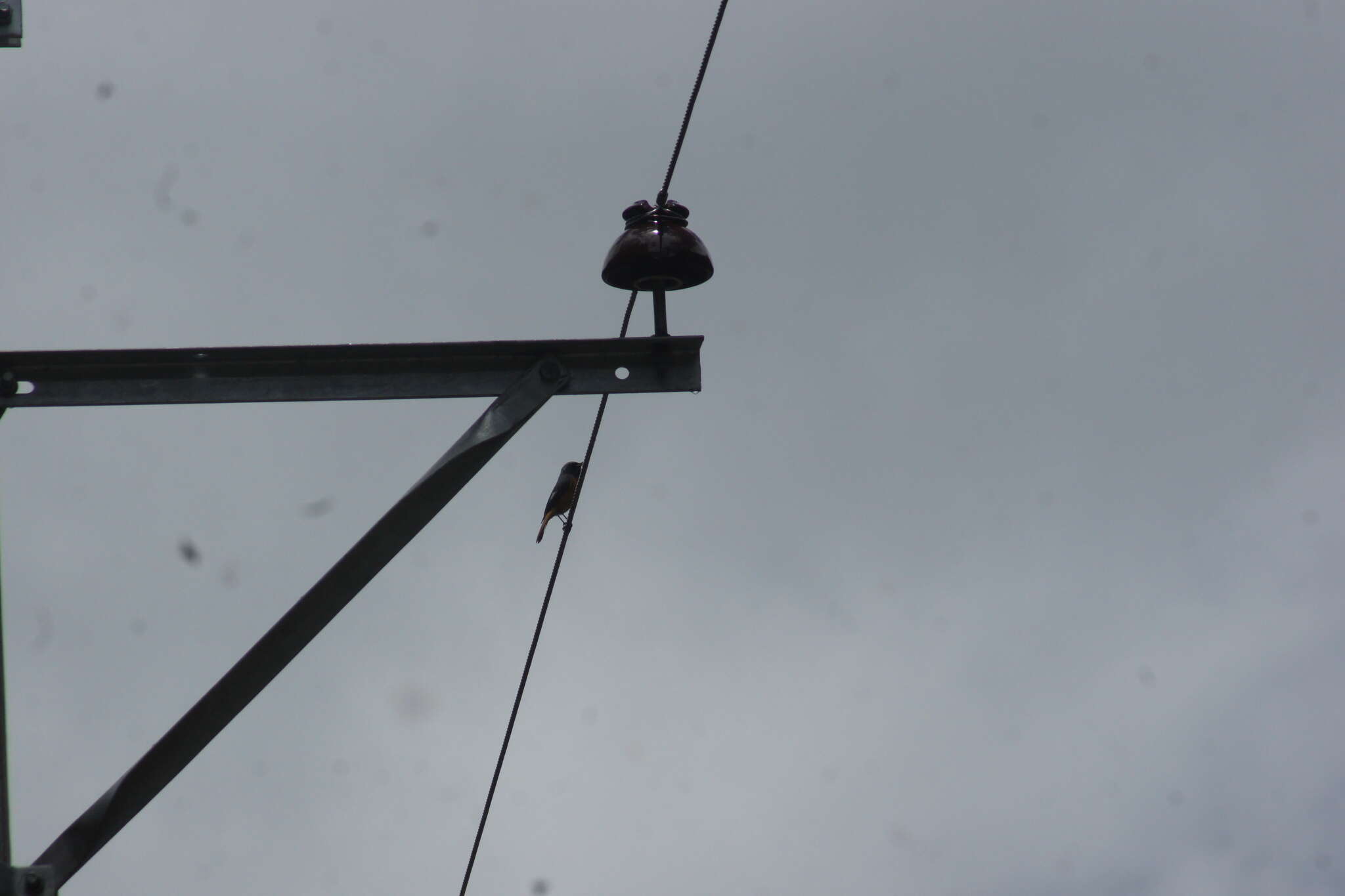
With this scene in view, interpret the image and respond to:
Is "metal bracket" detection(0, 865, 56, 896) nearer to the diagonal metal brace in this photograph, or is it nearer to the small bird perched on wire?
the diagonal metal brace

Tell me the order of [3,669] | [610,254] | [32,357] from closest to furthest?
[3,669] < [32,357] < [610,254]

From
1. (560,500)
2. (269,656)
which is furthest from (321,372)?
(560,500)

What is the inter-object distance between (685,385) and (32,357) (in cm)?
183

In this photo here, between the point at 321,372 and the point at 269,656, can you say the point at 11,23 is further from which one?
the point at 269,656

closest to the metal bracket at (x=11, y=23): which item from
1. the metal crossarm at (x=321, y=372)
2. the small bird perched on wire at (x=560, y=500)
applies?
the metal crossarm at (x=321, y=372)

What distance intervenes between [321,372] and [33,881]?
1.56m

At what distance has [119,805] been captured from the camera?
14.9ft

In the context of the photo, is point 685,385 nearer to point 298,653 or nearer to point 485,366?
point 485,366

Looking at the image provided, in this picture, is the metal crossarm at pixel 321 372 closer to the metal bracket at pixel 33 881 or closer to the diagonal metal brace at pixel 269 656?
the diagonal metal brace at pixel 269 656

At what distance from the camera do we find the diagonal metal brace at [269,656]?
4.52 m

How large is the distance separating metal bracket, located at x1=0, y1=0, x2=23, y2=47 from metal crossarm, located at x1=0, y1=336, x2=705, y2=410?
2.79ft

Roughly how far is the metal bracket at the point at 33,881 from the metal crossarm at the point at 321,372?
51.6 inches

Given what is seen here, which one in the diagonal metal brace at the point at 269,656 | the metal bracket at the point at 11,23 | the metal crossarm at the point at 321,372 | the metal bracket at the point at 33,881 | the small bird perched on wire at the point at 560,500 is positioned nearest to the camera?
the metal bracket at the point at 33,881

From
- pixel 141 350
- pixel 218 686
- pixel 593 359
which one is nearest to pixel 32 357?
pixel 141 350
